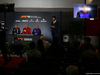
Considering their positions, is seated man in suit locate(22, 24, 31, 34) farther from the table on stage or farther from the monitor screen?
the monitor screen

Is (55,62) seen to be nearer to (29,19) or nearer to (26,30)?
(26,30)

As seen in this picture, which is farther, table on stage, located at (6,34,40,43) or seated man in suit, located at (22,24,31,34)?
seated man in suit, located at (22,24,31,34)

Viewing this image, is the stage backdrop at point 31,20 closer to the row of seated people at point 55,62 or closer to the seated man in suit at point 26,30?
the seated man in suit at point 26,30

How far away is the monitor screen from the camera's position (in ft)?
31.5

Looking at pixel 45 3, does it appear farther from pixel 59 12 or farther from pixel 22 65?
pixel 22 65

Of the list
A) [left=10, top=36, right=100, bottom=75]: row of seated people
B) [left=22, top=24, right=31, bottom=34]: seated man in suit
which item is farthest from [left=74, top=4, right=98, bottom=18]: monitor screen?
[left=10, top=36, right=100, bottom=75]: row of seated people

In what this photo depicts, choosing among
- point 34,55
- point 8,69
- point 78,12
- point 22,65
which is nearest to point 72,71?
point 22,65

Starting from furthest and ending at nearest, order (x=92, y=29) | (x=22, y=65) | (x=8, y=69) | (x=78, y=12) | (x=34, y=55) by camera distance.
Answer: (x=92, y=29), (x=78, y=12), (x=8, y=69), (x=34, y=55), (x=22, y=65)

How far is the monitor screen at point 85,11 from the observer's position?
9609 mm

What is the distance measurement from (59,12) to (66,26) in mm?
1072

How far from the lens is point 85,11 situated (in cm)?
968

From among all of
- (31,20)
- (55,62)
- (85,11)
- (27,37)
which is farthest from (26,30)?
(55,62)

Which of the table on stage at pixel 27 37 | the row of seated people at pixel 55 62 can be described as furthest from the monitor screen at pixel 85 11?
the row of seated people at pixel 55 62

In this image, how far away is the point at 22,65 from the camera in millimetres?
3404
